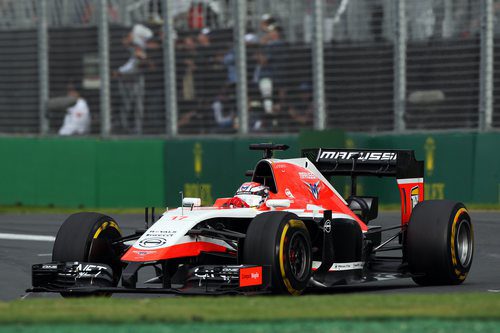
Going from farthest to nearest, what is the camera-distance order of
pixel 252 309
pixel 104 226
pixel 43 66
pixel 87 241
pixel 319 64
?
1. pixel 43 66
2. pixel 319 64
3. pixel 104 226
4. pixel 87 241
5. pixel 252 309

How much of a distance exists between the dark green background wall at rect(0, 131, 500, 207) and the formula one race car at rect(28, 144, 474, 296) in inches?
259

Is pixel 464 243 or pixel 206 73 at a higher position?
pixel 206 73

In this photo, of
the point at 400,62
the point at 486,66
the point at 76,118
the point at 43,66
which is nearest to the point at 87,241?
the point at 486,66

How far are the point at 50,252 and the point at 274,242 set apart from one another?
5867mm

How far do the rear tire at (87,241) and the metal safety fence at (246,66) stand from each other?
9.43 m

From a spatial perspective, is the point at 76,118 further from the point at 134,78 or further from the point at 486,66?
the point at 486,66

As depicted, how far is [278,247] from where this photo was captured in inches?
382

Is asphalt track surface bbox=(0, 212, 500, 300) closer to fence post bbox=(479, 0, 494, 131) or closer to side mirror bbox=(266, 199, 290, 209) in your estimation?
side mirror bbox=(266, 199, 290, 209)

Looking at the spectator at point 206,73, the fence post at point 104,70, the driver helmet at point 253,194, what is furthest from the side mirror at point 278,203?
the fence post at point 104,70

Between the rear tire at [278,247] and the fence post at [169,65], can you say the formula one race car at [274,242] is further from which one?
the fence post at [169,65]

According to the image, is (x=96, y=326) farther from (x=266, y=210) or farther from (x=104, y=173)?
(x=104, y=173)

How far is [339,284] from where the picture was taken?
423 inches

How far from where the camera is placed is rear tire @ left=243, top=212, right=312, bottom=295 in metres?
9.68

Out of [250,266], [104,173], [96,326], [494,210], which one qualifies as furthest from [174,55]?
[96,326]
